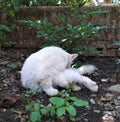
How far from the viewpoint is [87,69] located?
4453mm

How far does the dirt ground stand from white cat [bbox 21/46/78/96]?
9cm

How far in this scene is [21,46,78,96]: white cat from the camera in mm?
3824

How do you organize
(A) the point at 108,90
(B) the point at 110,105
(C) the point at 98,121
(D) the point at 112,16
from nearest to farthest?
1. (C) the point at 98,121
2. (B) the point at 110,105
3. (A) the point at 108,90
4. (D) the point at 112,16

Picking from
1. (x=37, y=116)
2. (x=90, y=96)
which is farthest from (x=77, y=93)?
(x=37, y=116)

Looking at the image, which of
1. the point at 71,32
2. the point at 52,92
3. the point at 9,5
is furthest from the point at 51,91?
the point at 9,5

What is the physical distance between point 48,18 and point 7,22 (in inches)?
23.4

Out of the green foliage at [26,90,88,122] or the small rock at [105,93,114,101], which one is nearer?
the green foliage at [26,90,88,122]

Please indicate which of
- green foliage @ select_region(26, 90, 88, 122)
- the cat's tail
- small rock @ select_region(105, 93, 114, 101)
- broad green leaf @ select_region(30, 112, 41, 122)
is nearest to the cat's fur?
small rock @ select_region(105, 93, 114, 101)

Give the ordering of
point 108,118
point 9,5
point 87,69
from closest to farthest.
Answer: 1. point 108,118
2. point 87,69
3. point 9,5

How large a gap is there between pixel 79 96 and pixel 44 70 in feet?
1.49

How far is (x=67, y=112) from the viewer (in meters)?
3.44

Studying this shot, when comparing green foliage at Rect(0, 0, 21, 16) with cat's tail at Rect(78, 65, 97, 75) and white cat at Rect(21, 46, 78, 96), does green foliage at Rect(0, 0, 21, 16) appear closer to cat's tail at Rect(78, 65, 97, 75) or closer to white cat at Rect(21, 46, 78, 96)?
white cat at Rect(21, 46, 78, 96)

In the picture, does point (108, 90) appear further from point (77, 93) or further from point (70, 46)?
point (70, 46)

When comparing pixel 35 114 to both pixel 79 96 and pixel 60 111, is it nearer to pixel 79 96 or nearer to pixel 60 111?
pixel 60 111
